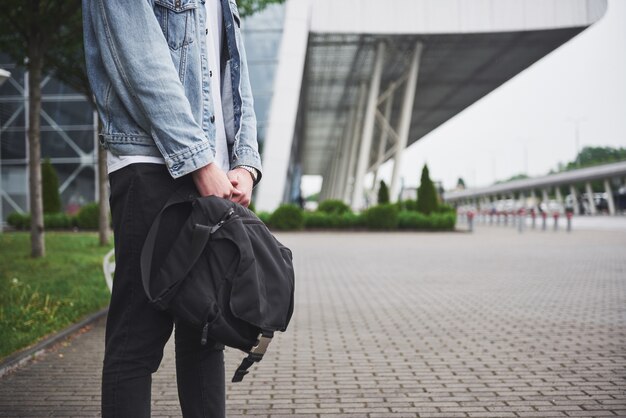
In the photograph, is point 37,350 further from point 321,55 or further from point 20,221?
point 321,55

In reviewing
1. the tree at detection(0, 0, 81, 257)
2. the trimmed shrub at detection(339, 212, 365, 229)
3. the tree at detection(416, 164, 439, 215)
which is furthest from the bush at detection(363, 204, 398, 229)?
the tree at detection(0, 0, 81, 257)

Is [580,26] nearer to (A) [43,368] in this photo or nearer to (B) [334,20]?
(B) [334,20]

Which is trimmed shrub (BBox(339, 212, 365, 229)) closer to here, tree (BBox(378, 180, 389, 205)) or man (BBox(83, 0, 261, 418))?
tree (BBox(378, 180, 389, 205))

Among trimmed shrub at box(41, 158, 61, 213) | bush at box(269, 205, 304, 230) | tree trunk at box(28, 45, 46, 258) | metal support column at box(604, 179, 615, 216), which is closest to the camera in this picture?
tree trunk at box(28, 45, 46, 258)

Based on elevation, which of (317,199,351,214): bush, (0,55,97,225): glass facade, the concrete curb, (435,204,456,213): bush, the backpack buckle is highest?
(0,55,97,225): glass facade

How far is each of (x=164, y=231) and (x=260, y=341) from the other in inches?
17.6

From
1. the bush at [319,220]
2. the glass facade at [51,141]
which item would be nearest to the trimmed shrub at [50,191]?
the glass facade at [51,141]

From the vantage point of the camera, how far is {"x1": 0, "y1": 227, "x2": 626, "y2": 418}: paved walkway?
3.36m

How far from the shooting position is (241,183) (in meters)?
1.97

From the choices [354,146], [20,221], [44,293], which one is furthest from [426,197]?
[44,293]

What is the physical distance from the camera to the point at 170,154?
5.73ft

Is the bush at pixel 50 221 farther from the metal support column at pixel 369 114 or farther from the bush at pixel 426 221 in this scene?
the metal support column at pixel 369 114

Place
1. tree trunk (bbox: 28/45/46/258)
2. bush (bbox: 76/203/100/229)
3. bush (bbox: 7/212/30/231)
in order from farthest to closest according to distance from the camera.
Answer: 1. bush (bbox: 7/212/30/231)
2. bush (bbox: 76/203/100/229)
3. tree trunk (bbox: 28/45/46/258)

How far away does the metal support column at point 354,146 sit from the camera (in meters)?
40.3
